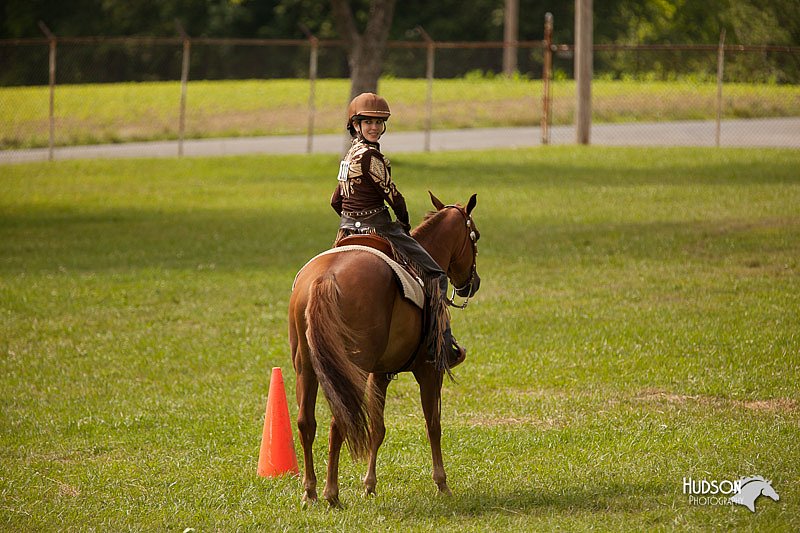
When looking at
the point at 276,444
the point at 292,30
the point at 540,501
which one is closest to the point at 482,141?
the point at 276,444

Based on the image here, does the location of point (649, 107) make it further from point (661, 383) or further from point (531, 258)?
point (661, 383)

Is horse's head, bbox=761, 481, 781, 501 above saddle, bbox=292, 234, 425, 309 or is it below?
below

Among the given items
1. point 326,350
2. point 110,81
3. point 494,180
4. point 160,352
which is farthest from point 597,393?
point 110,81

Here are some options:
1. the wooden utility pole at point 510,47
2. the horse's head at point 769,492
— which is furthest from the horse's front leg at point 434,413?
the wooden utility pole at point 510,47

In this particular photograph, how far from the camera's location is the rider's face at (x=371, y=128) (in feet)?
23.5

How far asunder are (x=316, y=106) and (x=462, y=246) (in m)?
32.5

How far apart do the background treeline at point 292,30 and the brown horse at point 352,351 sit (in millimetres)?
39683

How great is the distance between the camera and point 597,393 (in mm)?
9773

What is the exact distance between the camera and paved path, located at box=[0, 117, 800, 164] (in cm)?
3030

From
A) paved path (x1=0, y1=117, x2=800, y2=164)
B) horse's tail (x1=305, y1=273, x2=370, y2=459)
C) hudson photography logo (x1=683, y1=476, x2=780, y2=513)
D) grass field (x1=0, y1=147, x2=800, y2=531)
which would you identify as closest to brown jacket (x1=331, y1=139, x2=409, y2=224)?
horse's tail (x1=305, y1=273, x2=370, y2=459)

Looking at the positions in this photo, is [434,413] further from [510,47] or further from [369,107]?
Result: [510,47]

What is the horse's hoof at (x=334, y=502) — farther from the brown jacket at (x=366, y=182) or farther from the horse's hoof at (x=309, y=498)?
the brown jacket at (x=366, y=182)

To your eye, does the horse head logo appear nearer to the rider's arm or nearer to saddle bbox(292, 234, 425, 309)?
saddle bbox(292, 234, 425, 309)

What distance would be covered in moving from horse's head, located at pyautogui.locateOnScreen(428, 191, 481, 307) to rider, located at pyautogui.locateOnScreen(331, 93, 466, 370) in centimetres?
56
